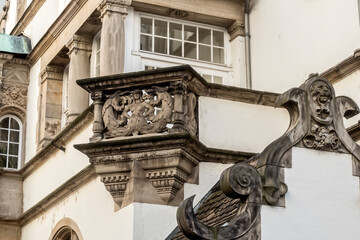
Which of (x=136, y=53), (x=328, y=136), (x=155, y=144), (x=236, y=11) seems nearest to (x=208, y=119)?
(x=155, y=144)

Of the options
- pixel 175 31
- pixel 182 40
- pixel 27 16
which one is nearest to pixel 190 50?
pixel 182 40

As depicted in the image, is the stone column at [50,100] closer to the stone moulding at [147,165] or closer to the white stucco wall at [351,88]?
the stone moulding at [147,165]

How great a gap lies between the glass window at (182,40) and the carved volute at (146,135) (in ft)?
16.1

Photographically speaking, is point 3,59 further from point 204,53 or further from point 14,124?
point 204,53

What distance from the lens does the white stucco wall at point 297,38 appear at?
17.0 meters

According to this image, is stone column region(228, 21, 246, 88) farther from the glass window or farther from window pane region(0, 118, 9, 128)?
window pane region(0, 118, 9, 128)

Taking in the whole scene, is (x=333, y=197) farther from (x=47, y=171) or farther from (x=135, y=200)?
(x=47, y=171)

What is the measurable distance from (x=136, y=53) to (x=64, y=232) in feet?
12.5

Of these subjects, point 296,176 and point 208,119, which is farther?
point 208,119

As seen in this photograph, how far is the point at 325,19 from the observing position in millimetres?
17625

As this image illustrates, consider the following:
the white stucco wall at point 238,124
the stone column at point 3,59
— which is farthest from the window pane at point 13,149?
the white stucco wall at point 238,124

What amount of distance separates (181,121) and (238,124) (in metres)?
1.37

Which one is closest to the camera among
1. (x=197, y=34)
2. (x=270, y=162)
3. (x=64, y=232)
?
(x=270, y=162)

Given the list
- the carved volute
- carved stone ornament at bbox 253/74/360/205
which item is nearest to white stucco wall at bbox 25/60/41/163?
the carved volute
